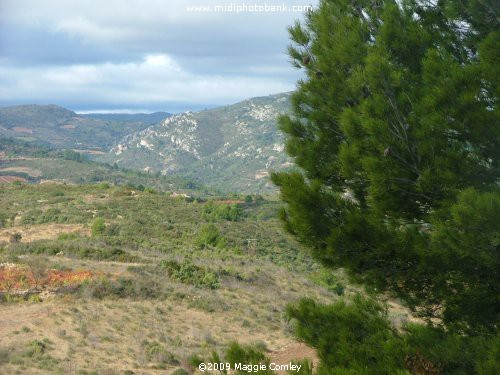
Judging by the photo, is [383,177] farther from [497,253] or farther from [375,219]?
[497,253]

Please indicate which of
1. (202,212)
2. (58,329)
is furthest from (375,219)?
(202,212)

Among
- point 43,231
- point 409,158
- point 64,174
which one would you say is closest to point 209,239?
point 43,231

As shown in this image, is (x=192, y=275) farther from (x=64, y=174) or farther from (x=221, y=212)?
(x=64, y=174)

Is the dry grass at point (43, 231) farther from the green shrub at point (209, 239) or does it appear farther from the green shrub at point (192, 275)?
the green shrub at point (192, 275)

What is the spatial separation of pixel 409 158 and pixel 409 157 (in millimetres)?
13

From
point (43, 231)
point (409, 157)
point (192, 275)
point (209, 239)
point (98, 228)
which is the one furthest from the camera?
point (209, 239)

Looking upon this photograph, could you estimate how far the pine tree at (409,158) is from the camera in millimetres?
4832

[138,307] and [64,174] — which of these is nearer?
[138,307]

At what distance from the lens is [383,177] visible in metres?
5.09

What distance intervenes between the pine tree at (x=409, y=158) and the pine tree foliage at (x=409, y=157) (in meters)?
0.01

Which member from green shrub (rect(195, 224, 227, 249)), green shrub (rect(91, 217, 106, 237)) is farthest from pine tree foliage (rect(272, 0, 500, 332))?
green shrub (rect(91, 217, 106, 237))

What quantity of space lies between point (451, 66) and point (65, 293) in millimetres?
16677

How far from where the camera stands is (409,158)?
17.0ft

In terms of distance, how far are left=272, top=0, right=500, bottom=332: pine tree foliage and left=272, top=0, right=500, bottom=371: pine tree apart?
14 millimetres
